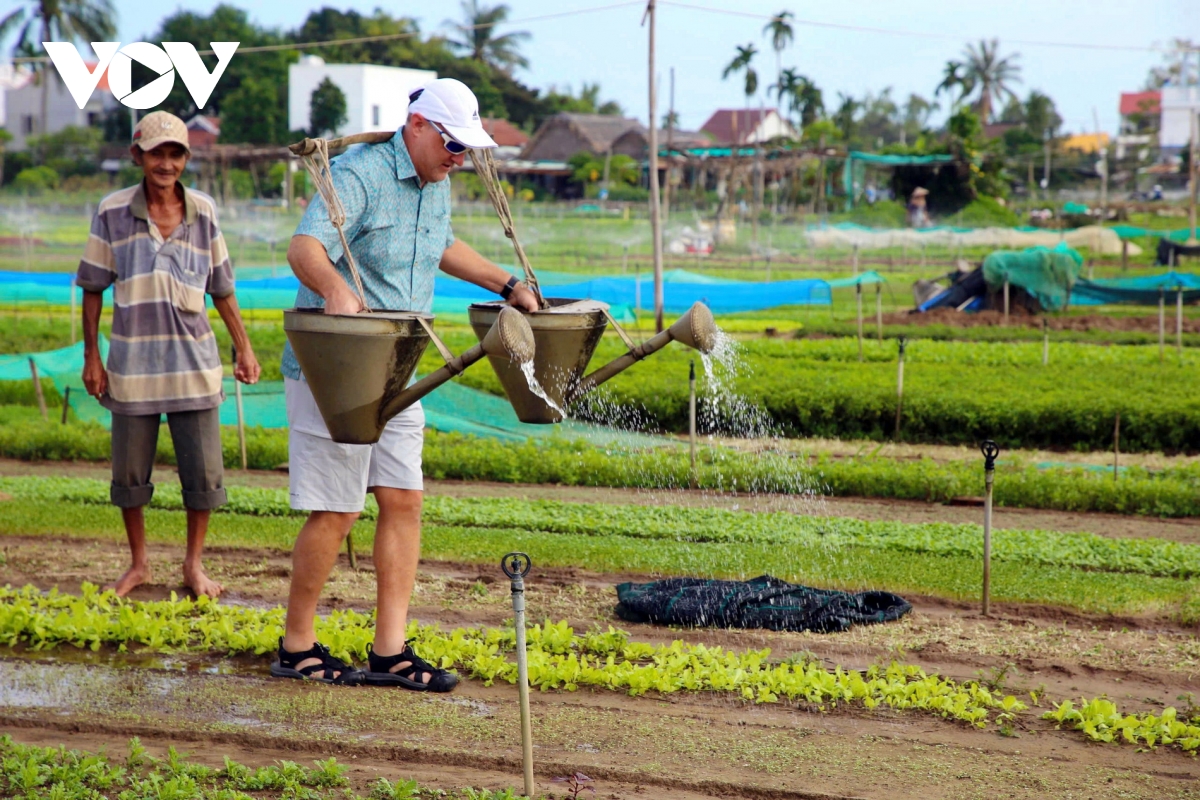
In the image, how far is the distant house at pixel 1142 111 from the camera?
7696 centimetres

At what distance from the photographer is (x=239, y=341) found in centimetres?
602

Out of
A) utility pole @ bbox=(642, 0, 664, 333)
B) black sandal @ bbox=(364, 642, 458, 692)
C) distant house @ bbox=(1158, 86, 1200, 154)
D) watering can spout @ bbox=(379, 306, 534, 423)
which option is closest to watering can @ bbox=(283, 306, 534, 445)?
watering can spout @ bbox=(379, 306, 534, 423)

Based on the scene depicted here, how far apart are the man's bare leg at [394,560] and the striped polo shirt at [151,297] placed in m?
1.56

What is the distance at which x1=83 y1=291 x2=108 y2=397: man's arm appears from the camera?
5.73 m

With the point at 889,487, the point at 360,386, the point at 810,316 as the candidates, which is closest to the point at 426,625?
the point at 360,386

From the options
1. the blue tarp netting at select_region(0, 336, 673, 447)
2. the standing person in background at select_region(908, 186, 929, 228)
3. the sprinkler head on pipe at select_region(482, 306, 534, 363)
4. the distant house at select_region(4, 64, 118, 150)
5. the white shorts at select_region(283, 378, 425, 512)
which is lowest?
the blue tarp netting at select_region(0, 336, 673, 447)

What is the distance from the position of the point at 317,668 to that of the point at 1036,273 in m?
20.6

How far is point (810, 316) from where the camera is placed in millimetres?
22594

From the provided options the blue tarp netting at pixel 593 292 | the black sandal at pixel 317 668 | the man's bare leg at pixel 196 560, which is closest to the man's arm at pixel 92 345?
the man's bare leg at pixel 196 560

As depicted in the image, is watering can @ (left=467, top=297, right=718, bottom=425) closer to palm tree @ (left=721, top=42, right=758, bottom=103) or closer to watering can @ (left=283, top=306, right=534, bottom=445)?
watering can @ (left=283, top=306, right=534, bottom=445)

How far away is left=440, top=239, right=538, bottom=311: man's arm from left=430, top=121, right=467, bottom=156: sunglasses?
0.44 metres

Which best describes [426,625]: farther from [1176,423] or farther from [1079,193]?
[1079,193]

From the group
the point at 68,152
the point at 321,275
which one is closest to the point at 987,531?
the point at 321,275

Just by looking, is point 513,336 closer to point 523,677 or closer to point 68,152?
point 523,677
